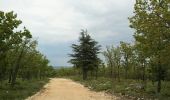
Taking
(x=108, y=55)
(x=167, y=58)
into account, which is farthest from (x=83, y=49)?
(x=167, y=58)

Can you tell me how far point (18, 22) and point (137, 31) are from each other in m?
8.96

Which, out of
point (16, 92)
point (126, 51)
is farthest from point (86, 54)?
point (16, 92)

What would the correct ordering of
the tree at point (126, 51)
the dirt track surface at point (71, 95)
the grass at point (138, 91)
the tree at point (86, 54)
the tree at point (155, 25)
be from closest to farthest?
the tree at point (155, 25), the grass at point (138, 91), the dirt track surface at point (71, 95), the tree at point (126, 51), the tree at point (86, 54)

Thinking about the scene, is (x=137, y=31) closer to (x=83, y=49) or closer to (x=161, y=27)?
(x=161, y=27)

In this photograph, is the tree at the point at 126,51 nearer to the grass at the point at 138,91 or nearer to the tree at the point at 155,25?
the grass at the point at 138,91

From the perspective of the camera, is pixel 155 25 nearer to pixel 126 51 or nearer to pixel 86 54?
pixel 126 51

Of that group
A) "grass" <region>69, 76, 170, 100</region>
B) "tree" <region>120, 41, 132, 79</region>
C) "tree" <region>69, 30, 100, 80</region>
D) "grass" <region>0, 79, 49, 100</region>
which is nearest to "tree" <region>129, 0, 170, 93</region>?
"grass" <region>69, 76, 170, 100</region>

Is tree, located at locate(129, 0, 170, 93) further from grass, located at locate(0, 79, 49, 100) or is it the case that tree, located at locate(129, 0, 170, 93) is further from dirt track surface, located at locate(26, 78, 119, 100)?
grass, located at locate(0, 79, 49, 100)

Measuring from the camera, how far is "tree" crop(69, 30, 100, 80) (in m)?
77.1

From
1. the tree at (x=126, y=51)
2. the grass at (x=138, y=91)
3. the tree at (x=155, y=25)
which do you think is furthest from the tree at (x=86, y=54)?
the tree at (x=155, y=25)

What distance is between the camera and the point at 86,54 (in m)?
77.4

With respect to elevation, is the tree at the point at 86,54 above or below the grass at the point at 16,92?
above

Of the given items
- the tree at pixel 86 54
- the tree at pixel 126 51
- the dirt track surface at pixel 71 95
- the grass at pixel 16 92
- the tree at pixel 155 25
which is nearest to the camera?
the tree at pixel 155 25

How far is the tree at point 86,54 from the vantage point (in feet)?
253
